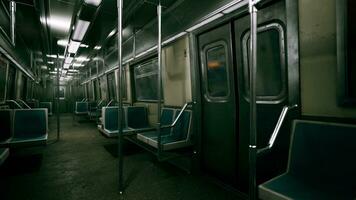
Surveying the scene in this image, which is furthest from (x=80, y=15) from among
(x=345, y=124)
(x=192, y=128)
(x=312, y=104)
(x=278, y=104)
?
(x=345, y=124)

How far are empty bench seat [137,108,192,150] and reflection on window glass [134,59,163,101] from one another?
44.5 inches

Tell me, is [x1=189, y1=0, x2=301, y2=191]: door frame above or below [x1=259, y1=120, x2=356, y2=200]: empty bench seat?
above

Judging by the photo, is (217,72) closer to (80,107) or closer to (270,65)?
(270,65)

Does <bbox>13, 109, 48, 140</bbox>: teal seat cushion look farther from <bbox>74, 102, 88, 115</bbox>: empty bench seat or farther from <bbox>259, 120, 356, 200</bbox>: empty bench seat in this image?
<bbox>74, 102, 88, 115</bbox>: empty bench seat

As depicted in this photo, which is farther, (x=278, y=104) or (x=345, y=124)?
(x=278, y=104)

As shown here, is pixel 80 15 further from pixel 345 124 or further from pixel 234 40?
pixel 345 124

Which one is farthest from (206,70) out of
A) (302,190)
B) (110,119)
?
(110,119)

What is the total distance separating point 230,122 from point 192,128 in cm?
67

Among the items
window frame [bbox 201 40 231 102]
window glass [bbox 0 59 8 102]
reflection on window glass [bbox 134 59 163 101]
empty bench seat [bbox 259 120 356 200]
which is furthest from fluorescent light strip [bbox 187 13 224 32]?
window glass [bbox 0 59 8 102]

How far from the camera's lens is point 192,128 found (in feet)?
10.1

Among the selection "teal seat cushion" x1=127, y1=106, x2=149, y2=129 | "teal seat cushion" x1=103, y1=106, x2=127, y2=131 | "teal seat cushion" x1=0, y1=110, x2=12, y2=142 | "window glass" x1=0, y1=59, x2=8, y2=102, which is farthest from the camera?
"teal seat cushion" x1=127, y1=106, x2=149, y2=129

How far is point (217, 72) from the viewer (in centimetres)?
281

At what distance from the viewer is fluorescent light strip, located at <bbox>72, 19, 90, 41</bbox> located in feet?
12.6

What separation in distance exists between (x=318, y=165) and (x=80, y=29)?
4588 millimetres
